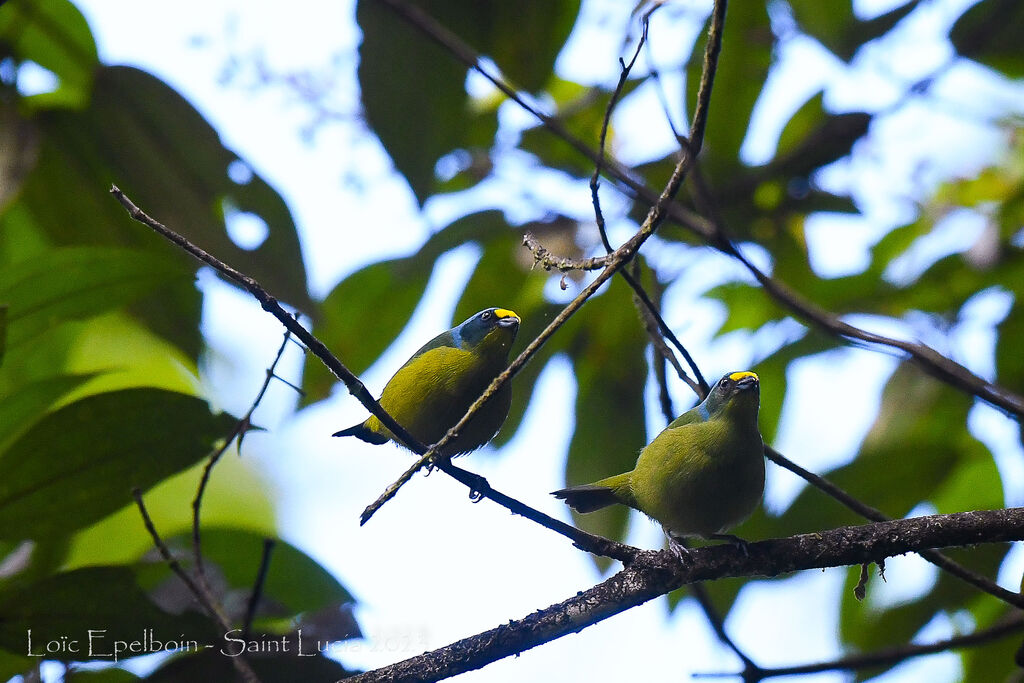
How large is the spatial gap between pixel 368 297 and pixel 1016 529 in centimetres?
173

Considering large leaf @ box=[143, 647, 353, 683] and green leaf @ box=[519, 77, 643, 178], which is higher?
green leaf @ box=[519, 77, 643, 178]

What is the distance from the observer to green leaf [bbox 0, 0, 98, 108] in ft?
9.24

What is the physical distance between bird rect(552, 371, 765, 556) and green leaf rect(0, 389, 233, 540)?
968 mm

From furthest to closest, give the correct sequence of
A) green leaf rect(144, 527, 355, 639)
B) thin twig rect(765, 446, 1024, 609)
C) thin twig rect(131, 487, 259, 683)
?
green leaf rect(144, 527, 355, 639), thin twig rect(131, 487, 259, 683), thin twig rect(765, 446, 1024, 609)

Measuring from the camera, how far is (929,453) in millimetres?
2934

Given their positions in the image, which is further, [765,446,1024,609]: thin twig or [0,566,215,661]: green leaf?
[0,566,215,661]: green leaf

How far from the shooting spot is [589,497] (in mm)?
2293

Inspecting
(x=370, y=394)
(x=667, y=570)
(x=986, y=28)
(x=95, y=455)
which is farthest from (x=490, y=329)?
(x=986, y=28)

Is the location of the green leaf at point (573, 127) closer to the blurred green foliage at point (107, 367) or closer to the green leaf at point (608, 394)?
the green leaf at point (608, 394)

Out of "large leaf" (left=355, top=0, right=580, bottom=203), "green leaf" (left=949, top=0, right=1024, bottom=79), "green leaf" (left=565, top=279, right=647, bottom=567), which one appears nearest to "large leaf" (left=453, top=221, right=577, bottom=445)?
"green leaf" (left=565, top=279, right=647, bottom=567)

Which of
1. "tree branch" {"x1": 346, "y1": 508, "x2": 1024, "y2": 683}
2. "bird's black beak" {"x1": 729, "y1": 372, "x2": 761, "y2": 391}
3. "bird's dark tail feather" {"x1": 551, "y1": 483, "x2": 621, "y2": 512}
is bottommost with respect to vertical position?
"tree branch" {"x1": 346, "y1": 508, "x2": 1024, "y2": 683}

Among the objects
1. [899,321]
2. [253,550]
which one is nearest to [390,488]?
[253,550]

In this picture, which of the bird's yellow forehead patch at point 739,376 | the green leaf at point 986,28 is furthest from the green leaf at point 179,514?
the green leaf at point 986,28

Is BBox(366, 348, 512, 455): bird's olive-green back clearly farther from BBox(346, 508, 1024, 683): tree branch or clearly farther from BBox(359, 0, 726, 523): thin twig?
BBox(346, 508, 1024, 683): tree branch
